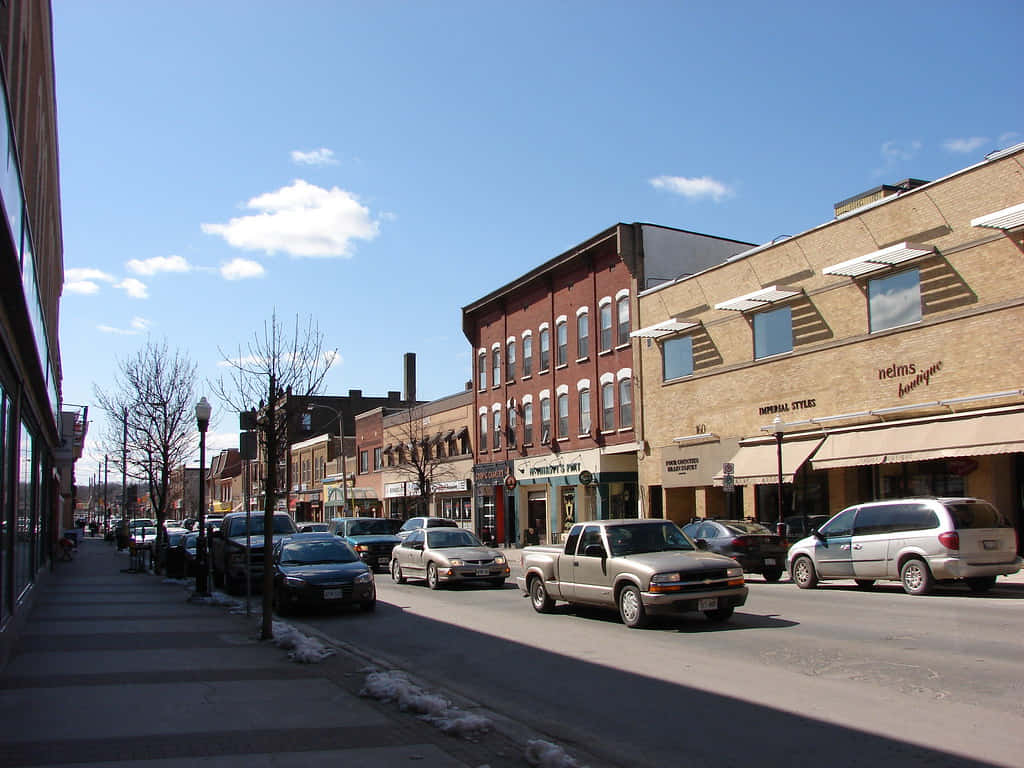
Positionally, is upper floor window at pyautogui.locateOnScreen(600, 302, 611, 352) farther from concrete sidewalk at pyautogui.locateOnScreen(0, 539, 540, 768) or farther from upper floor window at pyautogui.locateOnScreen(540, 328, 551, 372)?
concrete sidewalk at pyautogui.locateOnScreen(0, 539, 540, 768)

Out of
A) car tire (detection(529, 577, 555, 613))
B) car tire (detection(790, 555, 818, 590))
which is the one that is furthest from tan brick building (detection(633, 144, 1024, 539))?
car tire (detection(529, 577, 555, 613))

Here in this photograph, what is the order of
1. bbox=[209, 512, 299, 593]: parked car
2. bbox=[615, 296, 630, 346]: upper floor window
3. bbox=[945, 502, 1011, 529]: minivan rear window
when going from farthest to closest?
bbox=[615, 296, 630, 346]: upper floor window
bbox=[209, 512, 299, 593]: parked car
bbox=[945, 502, 1011, 529]: minivan rear window

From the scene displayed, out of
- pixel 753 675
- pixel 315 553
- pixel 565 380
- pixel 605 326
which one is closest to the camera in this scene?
pixel 753 675

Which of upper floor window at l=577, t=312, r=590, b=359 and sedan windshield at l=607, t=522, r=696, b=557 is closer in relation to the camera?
sedan windshield at l=607, t=522, r=696, b=557

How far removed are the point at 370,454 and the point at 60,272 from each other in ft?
106

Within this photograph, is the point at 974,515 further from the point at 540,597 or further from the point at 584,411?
the point at 584,411

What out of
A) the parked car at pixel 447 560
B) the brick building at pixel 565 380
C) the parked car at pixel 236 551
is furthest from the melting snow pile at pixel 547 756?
the brick building at pixel 565 380

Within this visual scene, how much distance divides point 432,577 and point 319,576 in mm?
5264

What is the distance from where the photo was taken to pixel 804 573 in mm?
19750

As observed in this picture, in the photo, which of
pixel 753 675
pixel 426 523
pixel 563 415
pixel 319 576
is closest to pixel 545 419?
pixel 563 415

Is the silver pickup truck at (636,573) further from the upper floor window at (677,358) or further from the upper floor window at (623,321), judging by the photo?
the upper floor window at (623,321)

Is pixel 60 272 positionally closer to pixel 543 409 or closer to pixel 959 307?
pixel 543 409

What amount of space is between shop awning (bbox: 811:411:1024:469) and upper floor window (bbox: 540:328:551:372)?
58.6 ft

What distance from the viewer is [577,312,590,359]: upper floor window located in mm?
40750
